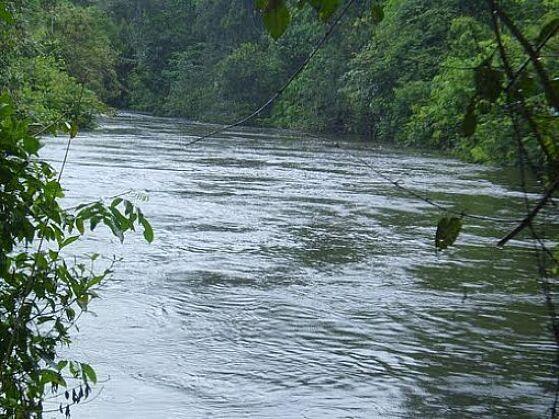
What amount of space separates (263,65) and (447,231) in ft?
151

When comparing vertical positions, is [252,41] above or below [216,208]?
above

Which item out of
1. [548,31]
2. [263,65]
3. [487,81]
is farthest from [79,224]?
[263,65]

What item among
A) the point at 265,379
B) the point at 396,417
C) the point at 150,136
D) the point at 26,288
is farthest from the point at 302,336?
the point at 150,136

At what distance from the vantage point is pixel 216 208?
15219 mm

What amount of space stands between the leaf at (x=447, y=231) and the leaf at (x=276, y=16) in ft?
1.92

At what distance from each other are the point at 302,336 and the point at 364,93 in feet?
89.4

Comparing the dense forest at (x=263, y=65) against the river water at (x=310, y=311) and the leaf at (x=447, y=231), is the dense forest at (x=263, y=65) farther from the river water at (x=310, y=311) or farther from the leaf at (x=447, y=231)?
the leaf at (x=447, y=231)

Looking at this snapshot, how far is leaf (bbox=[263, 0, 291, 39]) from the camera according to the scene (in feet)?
5.84

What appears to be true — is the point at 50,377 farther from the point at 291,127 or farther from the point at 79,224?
the point at 291,127

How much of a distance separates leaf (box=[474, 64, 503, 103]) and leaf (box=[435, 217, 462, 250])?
11.1 inches

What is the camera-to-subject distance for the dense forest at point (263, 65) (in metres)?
21.4

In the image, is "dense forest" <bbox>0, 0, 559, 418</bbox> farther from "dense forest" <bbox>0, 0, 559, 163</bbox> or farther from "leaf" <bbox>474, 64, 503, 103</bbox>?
"dense forest" <bbox>0, 0, 559, 163</bbox>

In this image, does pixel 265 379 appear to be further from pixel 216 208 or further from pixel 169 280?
pixel 216 208

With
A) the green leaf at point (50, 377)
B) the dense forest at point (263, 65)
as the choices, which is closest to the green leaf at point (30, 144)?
the green leaf at point (50, 377)
